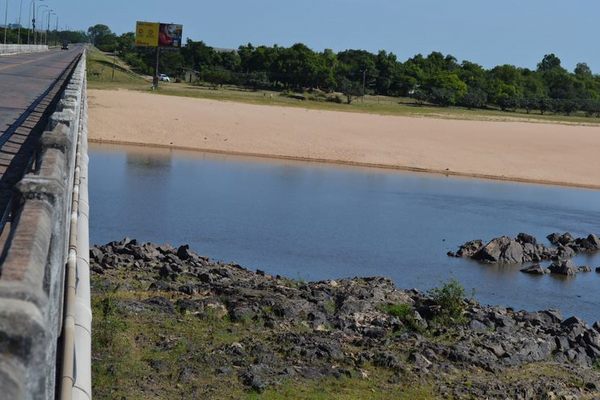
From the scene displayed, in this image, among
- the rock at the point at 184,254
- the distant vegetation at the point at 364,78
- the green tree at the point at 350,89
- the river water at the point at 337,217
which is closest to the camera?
the rock at the point at 184,254

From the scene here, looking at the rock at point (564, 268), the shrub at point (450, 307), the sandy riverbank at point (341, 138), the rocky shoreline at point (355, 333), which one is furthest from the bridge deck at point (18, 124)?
the sandy riverbank at point (341, 138)

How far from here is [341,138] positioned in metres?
56.2

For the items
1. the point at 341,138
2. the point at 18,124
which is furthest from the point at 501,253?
the point at 341,138

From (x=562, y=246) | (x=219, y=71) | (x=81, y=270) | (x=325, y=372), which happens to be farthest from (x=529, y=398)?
(x=219, y=71)

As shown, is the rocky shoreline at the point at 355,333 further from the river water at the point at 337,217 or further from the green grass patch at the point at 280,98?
the green grass patch at the point at 280,98

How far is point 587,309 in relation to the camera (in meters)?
19.3

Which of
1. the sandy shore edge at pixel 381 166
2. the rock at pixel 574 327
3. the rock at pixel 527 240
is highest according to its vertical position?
the rock at pixel 574 327

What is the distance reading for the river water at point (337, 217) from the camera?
21.1 m

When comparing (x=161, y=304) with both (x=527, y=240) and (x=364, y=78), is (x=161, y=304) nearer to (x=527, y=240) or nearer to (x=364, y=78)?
(x=527, y=240)

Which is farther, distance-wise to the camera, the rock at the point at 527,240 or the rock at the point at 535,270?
the rock at the point at 527,240

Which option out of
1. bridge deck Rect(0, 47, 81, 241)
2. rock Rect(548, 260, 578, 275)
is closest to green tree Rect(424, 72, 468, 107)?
bridge deck Rect(0, 47, 81, 241)

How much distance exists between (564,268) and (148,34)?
71160 mm

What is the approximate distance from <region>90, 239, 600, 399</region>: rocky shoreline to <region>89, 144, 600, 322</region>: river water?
332 centimetres

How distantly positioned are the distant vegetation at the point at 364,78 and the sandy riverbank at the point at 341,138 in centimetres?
2794
